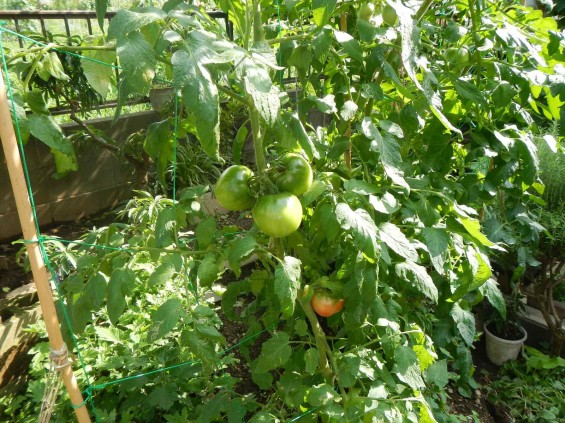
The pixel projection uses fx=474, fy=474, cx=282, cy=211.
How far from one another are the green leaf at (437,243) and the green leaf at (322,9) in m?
0.55

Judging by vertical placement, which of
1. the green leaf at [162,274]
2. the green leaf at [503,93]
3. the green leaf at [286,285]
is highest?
the green leaf at [503,93]

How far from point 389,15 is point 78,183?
2.54m

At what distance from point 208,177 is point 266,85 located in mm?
2796

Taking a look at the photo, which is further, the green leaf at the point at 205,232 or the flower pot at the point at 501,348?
the flower pot at the point at 501,348

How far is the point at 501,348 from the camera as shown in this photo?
238 centimetres

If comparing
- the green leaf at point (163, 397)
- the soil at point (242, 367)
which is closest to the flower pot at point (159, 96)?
the soil at point (242, 367)

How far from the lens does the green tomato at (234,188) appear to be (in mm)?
1025

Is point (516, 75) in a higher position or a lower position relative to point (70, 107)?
higher

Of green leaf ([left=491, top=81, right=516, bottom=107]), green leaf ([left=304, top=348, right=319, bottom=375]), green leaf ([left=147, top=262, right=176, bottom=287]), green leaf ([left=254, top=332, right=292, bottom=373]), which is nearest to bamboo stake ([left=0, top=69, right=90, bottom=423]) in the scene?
green leaf ([left=147, top=262, right=176, bottom=287])

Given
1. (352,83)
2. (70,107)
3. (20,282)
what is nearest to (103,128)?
(70,107)

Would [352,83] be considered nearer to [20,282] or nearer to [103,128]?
[20,282]

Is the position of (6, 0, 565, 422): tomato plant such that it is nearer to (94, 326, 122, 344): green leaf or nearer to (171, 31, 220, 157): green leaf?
(171, 31, 220, 157): green leaf

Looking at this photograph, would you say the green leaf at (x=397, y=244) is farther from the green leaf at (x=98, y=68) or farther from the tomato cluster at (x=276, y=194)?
the green leaf at (x=98, y=68)

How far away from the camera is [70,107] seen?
290 cm
